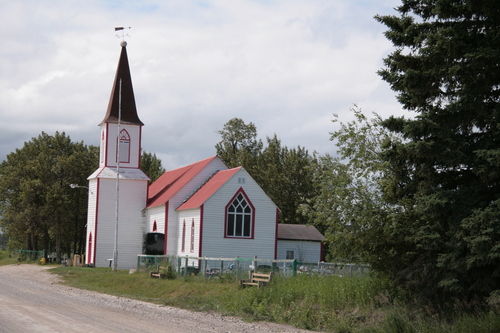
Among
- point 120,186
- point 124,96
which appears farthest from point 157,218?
point 124,96

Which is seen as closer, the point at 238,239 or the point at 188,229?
the point at 238,239

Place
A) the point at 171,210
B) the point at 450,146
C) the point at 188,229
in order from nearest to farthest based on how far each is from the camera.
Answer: the point at 450,146
the point at 188,229
the point at 171,210

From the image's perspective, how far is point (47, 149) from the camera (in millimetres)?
60844

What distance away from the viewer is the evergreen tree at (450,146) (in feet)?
44.7

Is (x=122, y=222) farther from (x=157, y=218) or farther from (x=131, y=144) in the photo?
(x=131, y=144)

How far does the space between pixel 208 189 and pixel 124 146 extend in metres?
11.4

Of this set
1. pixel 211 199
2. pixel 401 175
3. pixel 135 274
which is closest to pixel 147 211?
pixel 211 199

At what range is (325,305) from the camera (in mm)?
18016

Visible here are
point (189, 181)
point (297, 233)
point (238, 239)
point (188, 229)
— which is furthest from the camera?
point (297, 233)

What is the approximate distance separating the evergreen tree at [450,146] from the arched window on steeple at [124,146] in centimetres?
3627

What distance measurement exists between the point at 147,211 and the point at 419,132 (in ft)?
118

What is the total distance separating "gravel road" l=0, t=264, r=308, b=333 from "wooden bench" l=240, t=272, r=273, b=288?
3228mm

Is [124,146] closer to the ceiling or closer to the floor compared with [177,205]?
closer to the ceiling

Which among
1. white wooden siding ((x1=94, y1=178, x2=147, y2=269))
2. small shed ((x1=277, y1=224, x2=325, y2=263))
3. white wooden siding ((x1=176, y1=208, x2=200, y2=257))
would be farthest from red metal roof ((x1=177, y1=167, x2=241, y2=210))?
small shed ((x1=277, y1=224, x2=325, y2=263))
